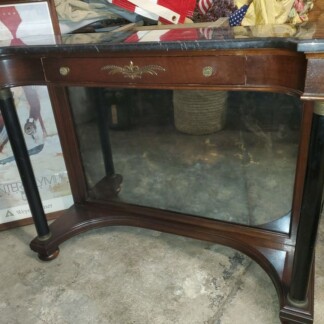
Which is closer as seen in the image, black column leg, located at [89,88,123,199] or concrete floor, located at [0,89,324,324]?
concrete floor, located at [0,89,324,324]

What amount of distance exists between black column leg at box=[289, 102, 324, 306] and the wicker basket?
378 mm

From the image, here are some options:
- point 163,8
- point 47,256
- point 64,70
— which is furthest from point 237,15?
point 47,256

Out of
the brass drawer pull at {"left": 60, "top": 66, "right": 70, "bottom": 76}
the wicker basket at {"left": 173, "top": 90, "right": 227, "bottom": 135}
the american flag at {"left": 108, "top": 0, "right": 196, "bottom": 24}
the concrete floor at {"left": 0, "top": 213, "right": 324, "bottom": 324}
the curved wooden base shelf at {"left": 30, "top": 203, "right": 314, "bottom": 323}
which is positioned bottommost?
the concrete floor at {"left": 0, "top": 213, "right": 324, "bottom": 324}

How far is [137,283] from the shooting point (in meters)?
1.15

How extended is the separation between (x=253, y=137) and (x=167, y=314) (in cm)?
60

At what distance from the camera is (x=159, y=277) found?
1.17 metres

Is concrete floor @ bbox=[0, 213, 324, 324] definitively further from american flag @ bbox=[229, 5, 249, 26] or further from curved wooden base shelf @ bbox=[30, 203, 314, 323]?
american flag @ bbox=[229, 5, 249, 26]

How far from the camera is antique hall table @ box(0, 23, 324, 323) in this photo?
0.71 m

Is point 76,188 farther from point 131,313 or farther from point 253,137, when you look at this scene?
point 253,137

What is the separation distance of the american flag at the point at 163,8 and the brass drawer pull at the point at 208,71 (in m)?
0.46

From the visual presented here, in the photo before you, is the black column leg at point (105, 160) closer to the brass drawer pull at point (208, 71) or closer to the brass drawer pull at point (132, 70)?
the brass drawer pull at point (132, 70)

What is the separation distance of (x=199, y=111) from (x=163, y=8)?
377 mm

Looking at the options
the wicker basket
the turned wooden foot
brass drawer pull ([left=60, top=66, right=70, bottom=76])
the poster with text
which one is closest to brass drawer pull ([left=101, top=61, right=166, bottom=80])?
brass drawer pull ([left=60, top=66, right=70, bottom=76])

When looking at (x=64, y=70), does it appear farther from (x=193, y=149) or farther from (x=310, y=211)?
(x=310, y=211)
